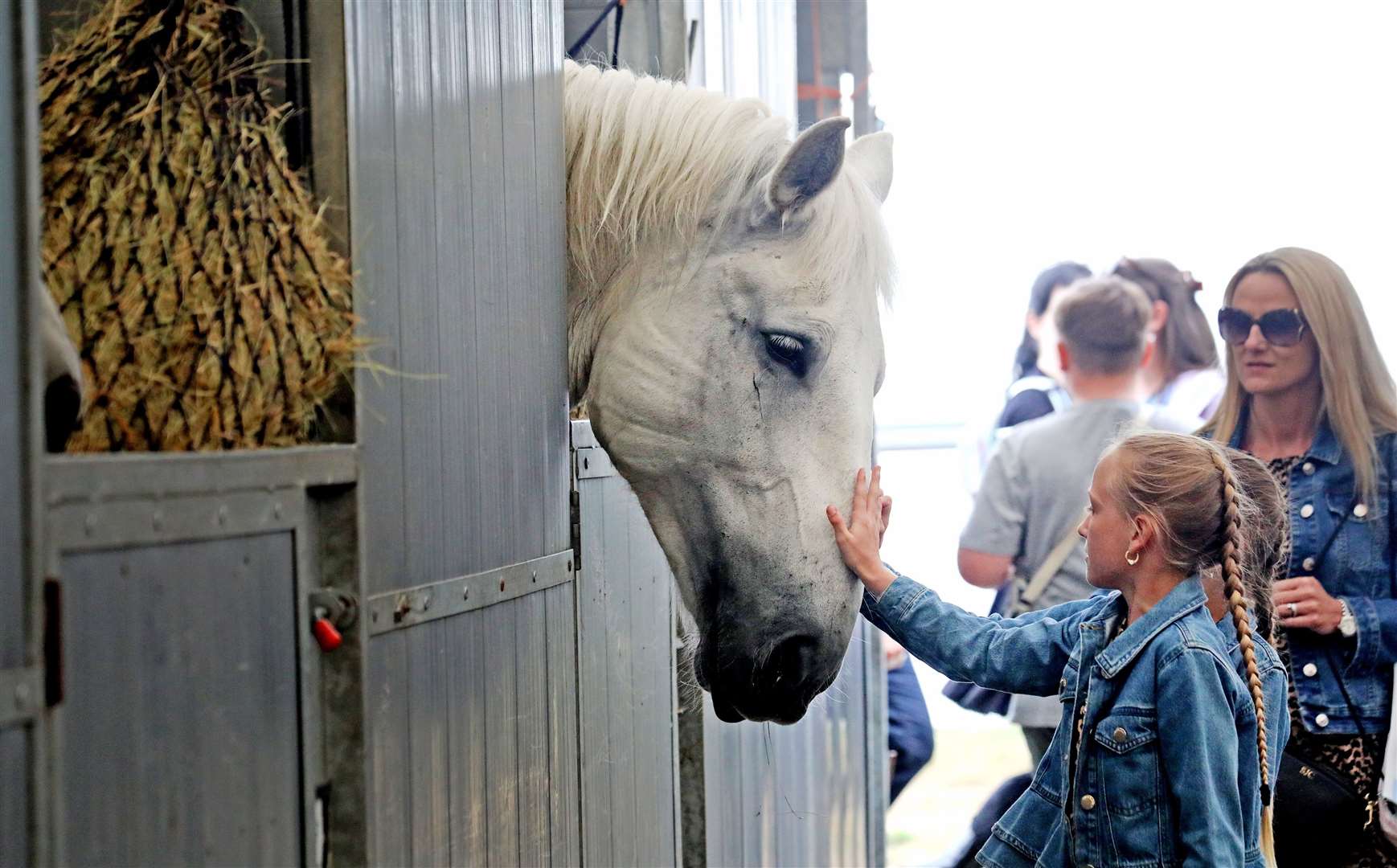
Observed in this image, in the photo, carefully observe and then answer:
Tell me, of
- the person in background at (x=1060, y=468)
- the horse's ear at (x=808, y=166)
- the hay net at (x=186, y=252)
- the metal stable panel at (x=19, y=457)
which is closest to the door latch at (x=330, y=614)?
the hay net at (x=186, y=252)

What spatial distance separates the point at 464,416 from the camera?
1.57 metres

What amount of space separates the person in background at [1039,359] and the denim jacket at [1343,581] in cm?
132

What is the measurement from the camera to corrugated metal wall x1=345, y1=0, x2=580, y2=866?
1.37 meters

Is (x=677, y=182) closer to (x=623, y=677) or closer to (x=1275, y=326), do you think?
(x=623, y=677)

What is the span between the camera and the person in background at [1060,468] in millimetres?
3566

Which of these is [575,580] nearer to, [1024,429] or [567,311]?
[567,311]

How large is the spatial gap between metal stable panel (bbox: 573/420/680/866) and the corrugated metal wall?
169mm

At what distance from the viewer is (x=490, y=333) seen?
1663mm

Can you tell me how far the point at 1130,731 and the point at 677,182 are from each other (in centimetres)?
114

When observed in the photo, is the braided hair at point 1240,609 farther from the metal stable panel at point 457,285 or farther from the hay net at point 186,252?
the hay net at point 186,252

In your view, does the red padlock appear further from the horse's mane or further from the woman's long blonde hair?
the woman's long blonde hair

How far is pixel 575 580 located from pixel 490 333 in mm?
575

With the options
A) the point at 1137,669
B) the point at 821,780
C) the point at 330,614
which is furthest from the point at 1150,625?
the point at 821,780

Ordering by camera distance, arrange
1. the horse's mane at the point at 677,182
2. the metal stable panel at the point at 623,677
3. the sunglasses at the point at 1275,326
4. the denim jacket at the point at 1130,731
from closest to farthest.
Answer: the denim jacket at the point at 1130,731 → the horse's mane at the point at 677,182 → the metal stable panel at the point at 623,677 → the sunglasses at the point at 1275,326
